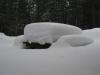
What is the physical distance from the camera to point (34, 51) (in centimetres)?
438

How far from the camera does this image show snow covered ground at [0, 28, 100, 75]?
11.6ft

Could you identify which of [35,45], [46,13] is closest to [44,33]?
[35,45]

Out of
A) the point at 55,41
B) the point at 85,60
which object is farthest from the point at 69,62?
the point at 55,41

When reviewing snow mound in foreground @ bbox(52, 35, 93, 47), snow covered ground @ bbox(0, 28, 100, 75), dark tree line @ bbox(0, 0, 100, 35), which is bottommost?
dark tree line @ bbox(0, 0, 100, 35)

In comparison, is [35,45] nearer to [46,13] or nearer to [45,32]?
[45,32]

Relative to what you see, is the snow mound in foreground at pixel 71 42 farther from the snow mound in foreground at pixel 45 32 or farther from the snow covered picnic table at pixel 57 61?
the snow mound in foreground at pixel 45 32

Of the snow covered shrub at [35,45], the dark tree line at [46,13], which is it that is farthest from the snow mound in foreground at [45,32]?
the dark tree line at [46,13]

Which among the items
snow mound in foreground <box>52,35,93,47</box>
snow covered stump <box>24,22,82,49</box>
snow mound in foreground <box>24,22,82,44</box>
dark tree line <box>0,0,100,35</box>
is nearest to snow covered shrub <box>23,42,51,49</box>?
snow covered stump <box>24,22,82,49</box>

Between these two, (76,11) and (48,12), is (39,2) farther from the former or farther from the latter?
(76,11)

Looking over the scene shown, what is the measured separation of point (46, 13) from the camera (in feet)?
94.2

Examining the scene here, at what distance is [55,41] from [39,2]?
2537cm

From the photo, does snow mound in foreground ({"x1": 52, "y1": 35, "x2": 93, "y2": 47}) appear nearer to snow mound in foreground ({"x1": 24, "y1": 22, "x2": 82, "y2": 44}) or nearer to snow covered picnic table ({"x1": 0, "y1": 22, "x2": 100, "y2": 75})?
snow covered picnic table ({"x1": 0, "y1": 22, "x2": 100, "y2": 75})

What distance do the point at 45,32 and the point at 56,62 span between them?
106 cm

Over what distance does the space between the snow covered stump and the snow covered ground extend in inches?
11.5
